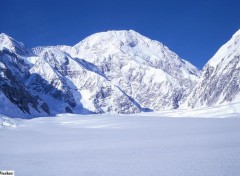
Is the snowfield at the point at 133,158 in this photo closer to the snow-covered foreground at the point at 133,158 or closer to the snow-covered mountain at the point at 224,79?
the snow-covered foreground at the point at 133,158

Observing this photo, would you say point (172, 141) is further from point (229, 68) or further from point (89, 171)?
point (229, 68)

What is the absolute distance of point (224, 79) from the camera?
177125mm

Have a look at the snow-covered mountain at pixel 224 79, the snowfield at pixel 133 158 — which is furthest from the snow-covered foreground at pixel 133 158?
the snow-covered mountain at pixel 224 79

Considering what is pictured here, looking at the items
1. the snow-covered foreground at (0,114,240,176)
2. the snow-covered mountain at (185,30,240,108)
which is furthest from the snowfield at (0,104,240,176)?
the snow-covered mountain at (185,30,240,108)

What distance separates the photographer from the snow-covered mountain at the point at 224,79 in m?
163

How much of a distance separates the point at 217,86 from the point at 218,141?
166m

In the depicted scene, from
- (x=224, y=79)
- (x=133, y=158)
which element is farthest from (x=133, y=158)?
(x=224, y=79)

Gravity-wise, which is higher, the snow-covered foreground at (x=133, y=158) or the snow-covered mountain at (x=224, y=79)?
the snow-covered mountain at (x=224, y=79)

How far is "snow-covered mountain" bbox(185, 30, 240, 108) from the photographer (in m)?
163

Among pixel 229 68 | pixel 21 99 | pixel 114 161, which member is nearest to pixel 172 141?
pixel 114 161

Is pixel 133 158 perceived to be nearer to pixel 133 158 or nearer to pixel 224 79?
pixel 133 158

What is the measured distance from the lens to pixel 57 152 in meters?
19.4

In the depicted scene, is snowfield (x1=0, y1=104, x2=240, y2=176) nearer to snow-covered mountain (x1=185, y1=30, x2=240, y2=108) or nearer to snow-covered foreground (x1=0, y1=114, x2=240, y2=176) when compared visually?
snow-covered foreground (x1=0, y1=114, x2=240, y2=176)

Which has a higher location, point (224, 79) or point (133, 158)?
point (224, 79)
